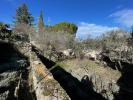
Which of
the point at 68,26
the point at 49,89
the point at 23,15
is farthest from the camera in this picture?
the point at 23,15

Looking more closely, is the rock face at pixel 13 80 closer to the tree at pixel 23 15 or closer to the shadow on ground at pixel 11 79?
the shadow on ground at pixel 11 79

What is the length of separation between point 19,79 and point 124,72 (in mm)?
12609

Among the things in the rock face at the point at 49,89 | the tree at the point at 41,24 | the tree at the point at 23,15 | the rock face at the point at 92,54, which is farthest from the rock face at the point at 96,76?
the tree at the point at 23,15

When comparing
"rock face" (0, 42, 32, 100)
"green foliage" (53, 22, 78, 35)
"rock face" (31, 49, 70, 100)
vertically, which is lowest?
"rock face" (0, 42, 32, 100)

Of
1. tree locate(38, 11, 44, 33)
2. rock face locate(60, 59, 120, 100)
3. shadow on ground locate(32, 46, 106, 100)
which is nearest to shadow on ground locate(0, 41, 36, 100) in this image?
shadow on ground locate(32, 46, 106, 100)

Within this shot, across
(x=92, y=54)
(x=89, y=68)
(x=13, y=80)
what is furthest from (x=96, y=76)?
(x=13, y=80)

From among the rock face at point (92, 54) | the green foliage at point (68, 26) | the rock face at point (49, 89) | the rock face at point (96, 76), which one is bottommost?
the rock face at point (96, 76)

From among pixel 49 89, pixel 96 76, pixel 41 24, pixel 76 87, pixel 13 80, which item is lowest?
pixel 96 76

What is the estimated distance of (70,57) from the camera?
2028 centimetres

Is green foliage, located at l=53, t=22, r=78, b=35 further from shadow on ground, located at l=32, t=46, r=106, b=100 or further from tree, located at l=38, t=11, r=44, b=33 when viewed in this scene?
shadow on ground, located at l=32, t=46, r=106, b=100

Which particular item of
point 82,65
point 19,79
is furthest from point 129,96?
point 19,79

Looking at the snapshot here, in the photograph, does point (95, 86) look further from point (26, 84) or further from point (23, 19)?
point (23, 19)

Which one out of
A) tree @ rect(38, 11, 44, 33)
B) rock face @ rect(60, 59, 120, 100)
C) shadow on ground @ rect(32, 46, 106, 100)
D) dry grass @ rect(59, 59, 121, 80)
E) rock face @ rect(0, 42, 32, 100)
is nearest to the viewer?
rock face @ rect(0, 42, 32, 100)

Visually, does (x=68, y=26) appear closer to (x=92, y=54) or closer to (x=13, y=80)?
(x=92, y=54)
